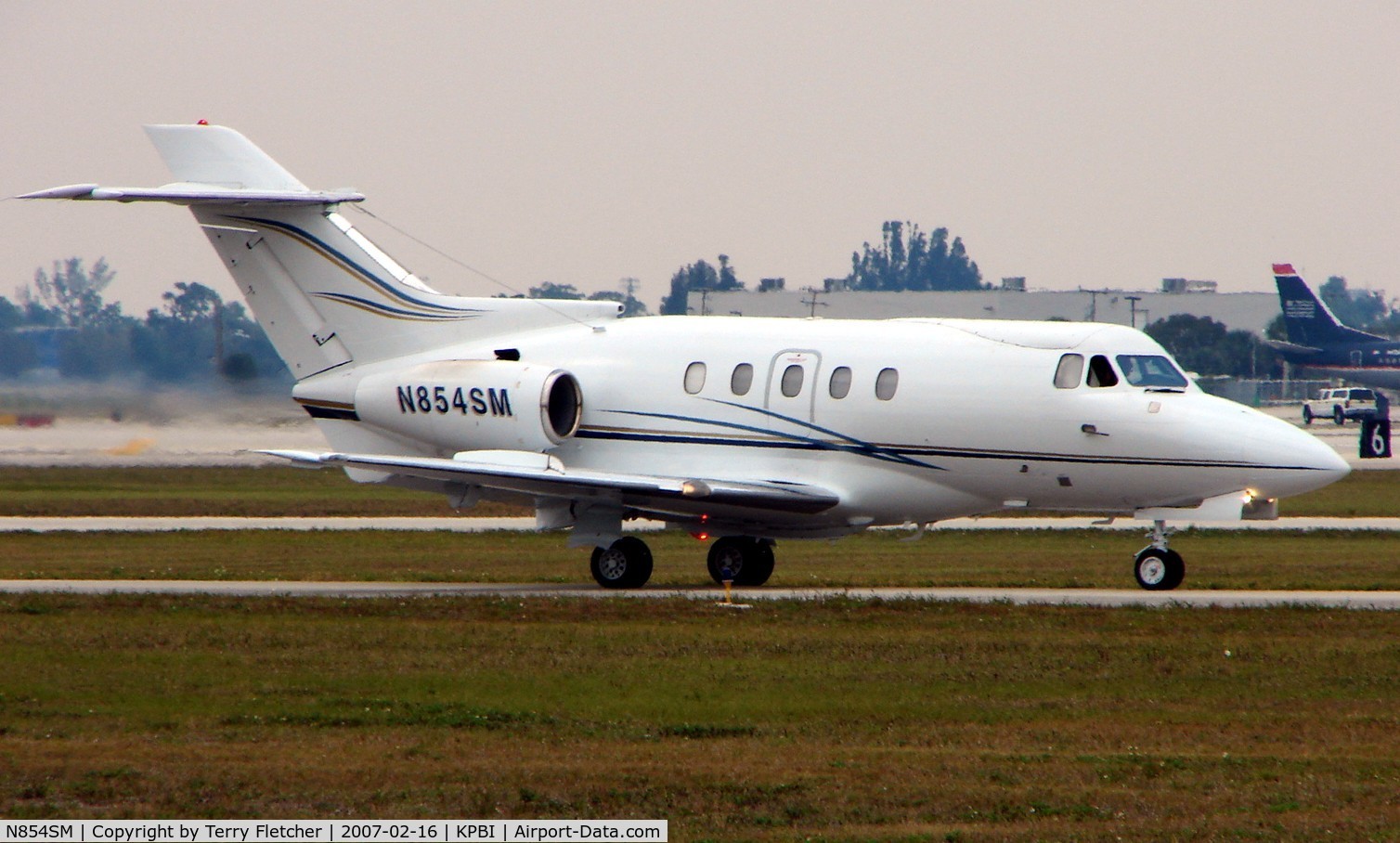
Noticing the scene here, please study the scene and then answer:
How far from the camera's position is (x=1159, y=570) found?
72.4 ft

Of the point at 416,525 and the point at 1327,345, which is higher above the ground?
the point at 1327,345

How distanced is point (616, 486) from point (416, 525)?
50.8 ft

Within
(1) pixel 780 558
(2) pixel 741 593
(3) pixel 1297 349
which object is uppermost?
(3) pixel 1297 349

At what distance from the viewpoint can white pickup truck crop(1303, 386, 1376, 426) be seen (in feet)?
304

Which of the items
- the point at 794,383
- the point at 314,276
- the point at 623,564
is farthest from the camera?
the point at 314,276

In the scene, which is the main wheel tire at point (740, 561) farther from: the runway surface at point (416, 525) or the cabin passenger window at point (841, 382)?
the runway surface at point (416, 525)

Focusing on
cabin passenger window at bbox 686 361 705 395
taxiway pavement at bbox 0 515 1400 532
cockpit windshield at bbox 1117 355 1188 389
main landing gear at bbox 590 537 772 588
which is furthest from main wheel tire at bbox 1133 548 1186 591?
taxiway pavement at bbox 0 515 1400 532

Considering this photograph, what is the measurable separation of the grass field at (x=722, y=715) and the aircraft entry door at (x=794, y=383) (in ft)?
11.2

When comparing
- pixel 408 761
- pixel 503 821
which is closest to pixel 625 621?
pixel 408 761

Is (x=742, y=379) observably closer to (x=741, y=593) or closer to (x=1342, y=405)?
(x=741, y=593)

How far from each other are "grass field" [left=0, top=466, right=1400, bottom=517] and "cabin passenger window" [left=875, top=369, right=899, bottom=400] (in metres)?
16.9

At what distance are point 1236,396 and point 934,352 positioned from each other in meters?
87.5

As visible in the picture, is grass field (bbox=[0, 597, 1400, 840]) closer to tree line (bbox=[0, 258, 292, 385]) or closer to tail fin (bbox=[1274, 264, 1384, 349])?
tree line (bbox=[0, 258, 292, 385])

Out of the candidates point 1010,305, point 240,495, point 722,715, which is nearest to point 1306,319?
point 1010,305
